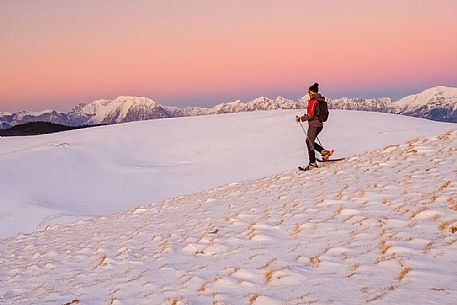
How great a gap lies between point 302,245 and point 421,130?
20.7 metres

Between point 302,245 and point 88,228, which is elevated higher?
point 302,245

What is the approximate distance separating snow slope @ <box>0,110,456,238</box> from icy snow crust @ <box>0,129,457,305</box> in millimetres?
7651

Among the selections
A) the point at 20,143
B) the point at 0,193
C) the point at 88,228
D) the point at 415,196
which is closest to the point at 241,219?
the point at 415,196

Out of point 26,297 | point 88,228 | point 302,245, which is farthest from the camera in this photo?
point 88,228

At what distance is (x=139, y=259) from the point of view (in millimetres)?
7656

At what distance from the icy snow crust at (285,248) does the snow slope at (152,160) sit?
7651 mm

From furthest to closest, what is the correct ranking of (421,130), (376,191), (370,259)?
(421,130) → (376,191) → (370,259)

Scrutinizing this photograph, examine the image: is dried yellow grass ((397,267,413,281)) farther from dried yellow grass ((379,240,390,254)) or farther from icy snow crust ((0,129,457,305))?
dried yellow grass ((379,240,390,254))

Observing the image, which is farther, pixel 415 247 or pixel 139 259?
pixel 139 259

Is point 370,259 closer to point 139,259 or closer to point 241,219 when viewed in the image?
point 241,219

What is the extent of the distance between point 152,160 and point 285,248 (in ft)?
71.5

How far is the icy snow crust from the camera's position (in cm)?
488

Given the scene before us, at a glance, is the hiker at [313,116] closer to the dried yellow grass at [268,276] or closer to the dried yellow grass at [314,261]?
the dried yellow grass at [314,261]

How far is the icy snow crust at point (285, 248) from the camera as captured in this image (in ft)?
16.0
